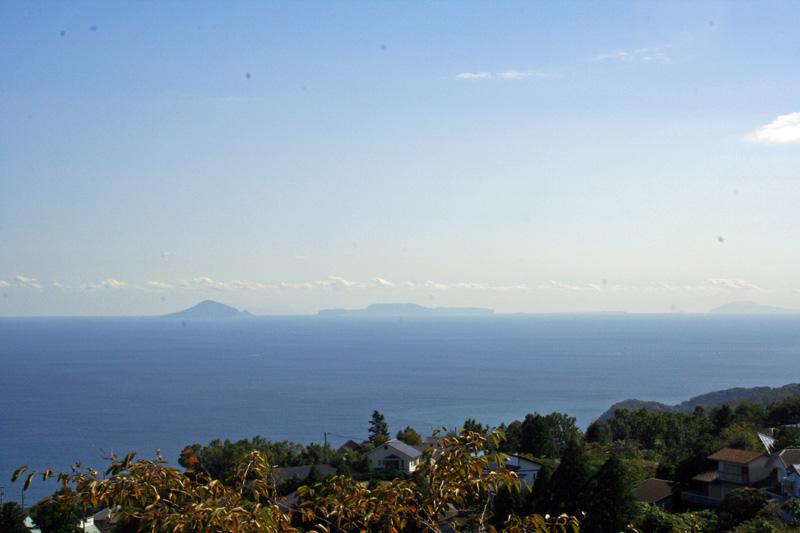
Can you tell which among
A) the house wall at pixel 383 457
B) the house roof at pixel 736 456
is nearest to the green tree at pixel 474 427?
the house wall at pixel 383 457

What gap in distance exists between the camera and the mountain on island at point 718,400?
69.6 metres

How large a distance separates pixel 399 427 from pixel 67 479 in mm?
63773

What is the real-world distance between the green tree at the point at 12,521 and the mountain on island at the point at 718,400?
52.5 m

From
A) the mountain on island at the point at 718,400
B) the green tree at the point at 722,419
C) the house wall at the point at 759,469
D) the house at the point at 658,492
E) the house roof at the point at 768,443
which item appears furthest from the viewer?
the mountain on island at the point at 718,400

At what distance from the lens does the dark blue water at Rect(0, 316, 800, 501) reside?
64.4m

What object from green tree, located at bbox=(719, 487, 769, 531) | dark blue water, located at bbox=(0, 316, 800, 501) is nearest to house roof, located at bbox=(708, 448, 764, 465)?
green tree, located at bbox=(719, 487, 769, 531)

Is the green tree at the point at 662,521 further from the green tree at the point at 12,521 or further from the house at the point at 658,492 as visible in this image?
the green tree at the point at 12,521

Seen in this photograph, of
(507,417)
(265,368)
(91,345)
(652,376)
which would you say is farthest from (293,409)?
(91,345)

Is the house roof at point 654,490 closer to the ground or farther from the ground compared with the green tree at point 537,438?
farther from the ground

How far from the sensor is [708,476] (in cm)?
2364

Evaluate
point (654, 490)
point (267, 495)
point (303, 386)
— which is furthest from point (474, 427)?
point (303, 386)

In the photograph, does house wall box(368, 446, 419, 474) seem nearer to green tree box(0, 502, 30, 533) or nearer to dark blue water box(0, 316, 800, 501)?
dark blue water box(0, 316, 800, 501)

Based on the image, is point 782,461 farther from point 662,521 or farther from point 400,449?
point 400,449

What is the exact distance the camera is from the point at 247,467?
461 cm
